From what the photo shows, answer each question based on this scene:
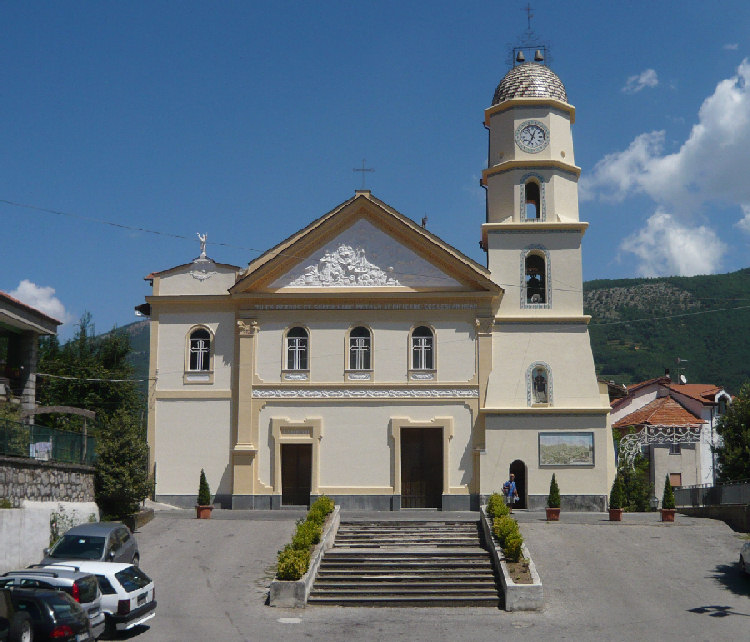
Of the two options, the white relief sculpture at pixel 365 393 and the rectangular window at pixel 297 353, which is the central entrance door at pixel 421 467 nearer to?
the white relief sculpture at pixel 365 393

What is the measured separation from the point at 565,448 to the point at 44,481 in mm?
18110

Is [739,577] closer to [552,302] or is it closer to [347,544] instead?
[347,544]

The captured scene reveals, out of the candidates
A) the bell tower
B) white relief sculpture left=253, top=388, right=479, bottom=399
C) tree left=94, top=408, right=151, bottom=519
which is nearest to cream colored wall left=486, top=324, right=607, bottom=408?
the bell tower

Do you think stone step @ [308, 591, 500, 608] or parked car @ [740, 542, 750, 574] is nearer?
stone step @ [308, 591, 500, 608]

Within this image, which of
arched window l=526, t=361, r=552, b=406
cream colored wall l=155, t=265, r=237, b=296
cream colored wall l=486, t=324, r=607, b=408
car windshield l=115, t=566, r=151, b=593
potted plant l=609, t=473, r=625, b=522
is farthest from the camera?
cream colored wall l=155, t=265, r=237, b=296

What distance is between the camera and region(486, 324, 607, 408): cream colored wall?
35219 mm

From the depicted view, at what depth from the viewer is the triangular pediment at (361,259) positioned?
36000 mm

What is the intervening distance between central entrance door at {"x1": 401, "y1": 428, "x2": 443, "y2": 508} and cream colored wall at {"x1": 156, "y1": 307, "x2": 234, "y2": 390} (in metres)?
7.17

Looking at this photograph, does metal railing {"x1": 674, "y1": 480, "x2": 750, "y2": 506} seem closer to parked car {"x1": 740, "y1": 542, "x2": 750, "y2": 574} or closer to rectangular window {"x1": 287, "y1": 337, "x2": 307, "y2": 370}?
parked car {"x1": 740, "y1": 542, "x2": 750, "y2": 574}

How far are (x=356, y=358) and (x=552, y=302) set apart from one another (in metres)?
7.59

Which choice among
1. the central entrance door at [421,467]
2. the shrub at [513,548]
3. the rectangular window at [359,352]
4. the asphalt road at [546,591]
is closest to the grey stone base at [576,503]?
the central entrance door at [421,467]

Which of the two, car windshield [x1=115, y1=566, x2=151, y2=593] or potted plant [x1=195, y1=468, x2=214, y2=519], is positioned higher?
potted plant [x1=195, y1=468, x2=214, y2=519]

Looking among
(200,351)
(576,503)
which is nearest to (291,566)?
(576,503)

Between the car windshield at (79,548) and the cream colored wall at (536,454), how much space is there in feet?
55.3
